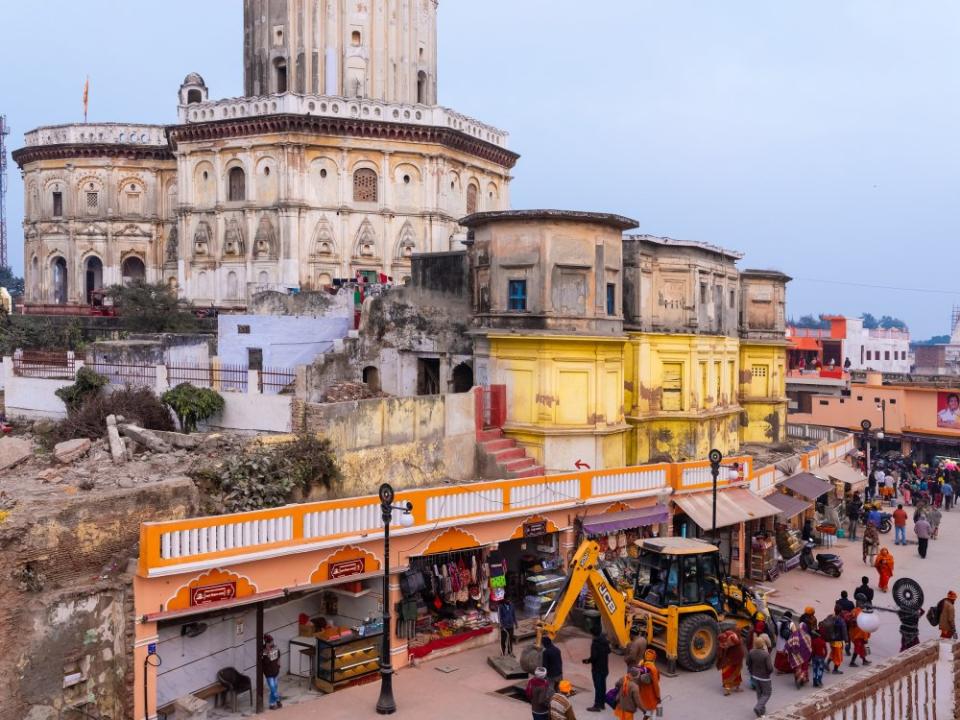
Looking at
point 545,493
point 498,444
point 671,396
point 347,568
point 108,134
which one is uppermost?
point 108,134

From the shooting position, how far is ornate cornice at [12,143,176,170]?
52469 millimetres

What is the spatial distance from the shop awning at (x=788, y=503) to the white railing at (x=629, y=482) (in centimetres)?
450

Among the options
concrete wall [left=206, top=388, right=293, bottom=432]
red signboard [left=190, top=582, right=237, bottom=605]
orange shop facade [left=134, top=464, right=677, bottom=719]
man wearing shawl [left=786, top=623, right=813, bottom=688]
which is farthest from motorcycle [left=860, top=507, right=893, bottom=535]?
red signboard [left=190, top=582, right=237, bottom=605]

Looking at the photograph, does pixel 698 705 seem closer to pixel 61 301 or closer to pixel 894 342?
pixel 61 301

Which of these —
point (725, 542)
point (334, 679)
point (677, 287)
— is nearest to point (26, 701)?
point (334, 679)

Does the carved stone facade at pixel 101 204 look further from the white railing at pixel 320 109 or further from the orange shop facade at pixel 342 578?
the orange shop facade at pixel 342 578

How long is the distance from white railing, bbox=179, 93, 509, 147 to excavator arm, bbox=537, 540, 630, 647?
32081 mm

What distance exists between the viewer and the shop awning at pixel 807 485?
26.2 metres

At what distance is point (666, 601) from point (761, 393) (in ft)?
65.5

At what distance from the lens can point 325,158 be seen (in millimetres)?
43906

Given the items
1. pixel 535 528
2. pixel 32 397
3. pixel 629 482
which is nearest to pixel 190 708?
pixel 535 528

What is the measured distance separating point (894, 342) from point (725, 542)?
60662 mm

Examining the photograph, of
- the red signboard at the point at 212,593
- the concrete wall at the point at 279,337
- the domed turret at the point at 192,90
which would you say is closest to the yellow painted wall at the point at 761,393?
the concrete wall at the point at 279,337

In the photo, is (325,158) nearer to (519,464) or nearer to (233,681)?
(519,464)
